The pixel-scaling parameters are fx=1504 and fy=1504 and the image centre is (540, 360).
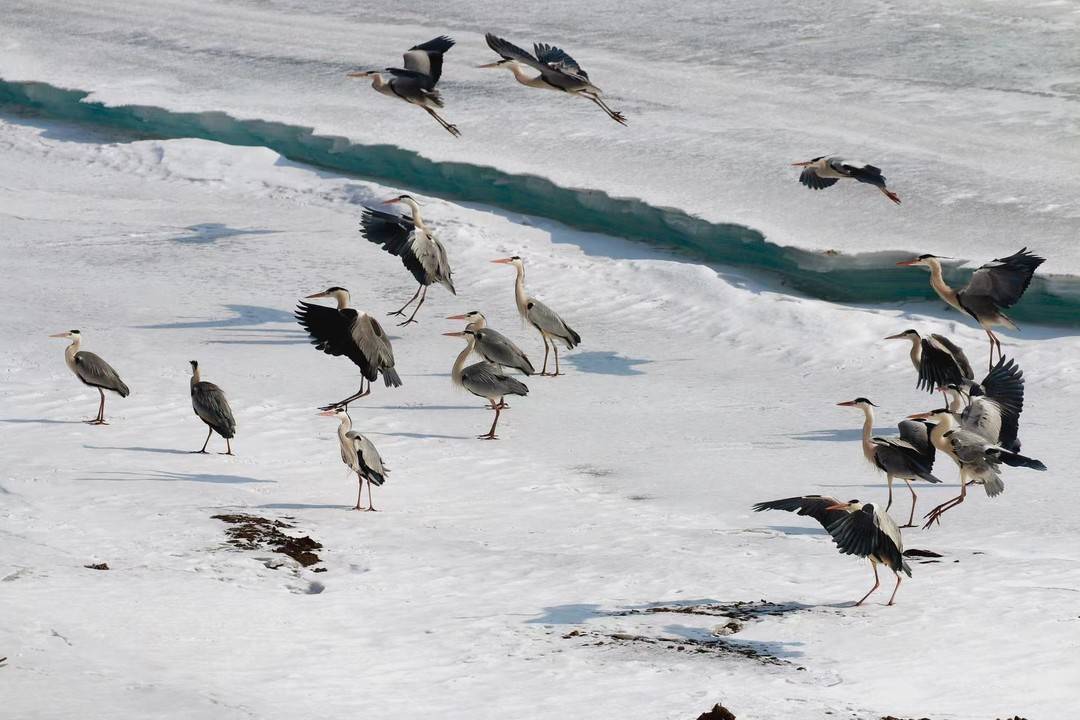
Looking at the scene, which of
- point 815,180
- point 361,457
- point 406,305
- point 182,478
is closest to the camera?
point 361,457

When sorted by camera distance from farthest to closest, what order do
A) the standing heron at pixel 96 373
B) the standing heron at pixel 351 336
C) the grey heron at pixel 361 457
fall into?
the standing heron at pixel 351 336
the standing heron at pixel 96 373
the grey heron at pixel 361 457

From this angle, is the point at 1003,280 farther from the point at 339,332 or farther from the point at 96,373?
the point at 96,373

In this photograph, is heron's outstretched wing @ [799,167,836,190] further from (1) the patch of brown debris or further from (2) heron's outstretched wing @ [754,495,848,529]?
(1) the patch of brown debris

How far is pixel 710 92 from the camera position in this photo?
2077 centimetres

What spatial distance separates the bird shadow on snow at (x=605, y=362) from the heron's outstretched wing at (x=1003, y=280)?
301 centimetres

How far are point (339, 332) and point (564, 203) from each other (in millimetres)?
6620

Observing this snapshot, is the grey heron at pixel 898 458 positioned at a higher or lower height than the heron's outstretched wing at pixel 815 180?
lower

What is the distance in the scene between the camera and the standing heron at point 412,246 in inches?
550

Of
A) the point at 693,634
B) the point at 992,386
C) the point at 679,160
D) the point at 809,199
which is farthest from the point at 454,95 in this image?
the point at 693,634

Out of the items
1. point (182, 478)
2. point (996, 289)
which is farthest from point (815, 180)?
point (182, 478)

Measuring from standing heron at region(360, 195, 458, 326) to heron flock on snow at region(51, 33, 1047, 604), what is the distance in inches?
0.5

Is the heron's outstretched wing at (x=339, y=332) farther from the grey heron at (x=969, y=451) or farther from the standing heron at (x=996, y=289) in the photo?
the standing heron at (x=996, y=289)

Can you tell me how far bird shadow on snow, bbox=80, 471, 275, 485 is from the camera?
33.3 ft

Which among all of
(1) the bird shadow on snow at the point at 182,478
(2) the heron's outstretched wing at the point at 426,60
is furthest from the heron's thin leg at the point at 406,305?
(1) the bird shadow on snow at the point at 182,478
